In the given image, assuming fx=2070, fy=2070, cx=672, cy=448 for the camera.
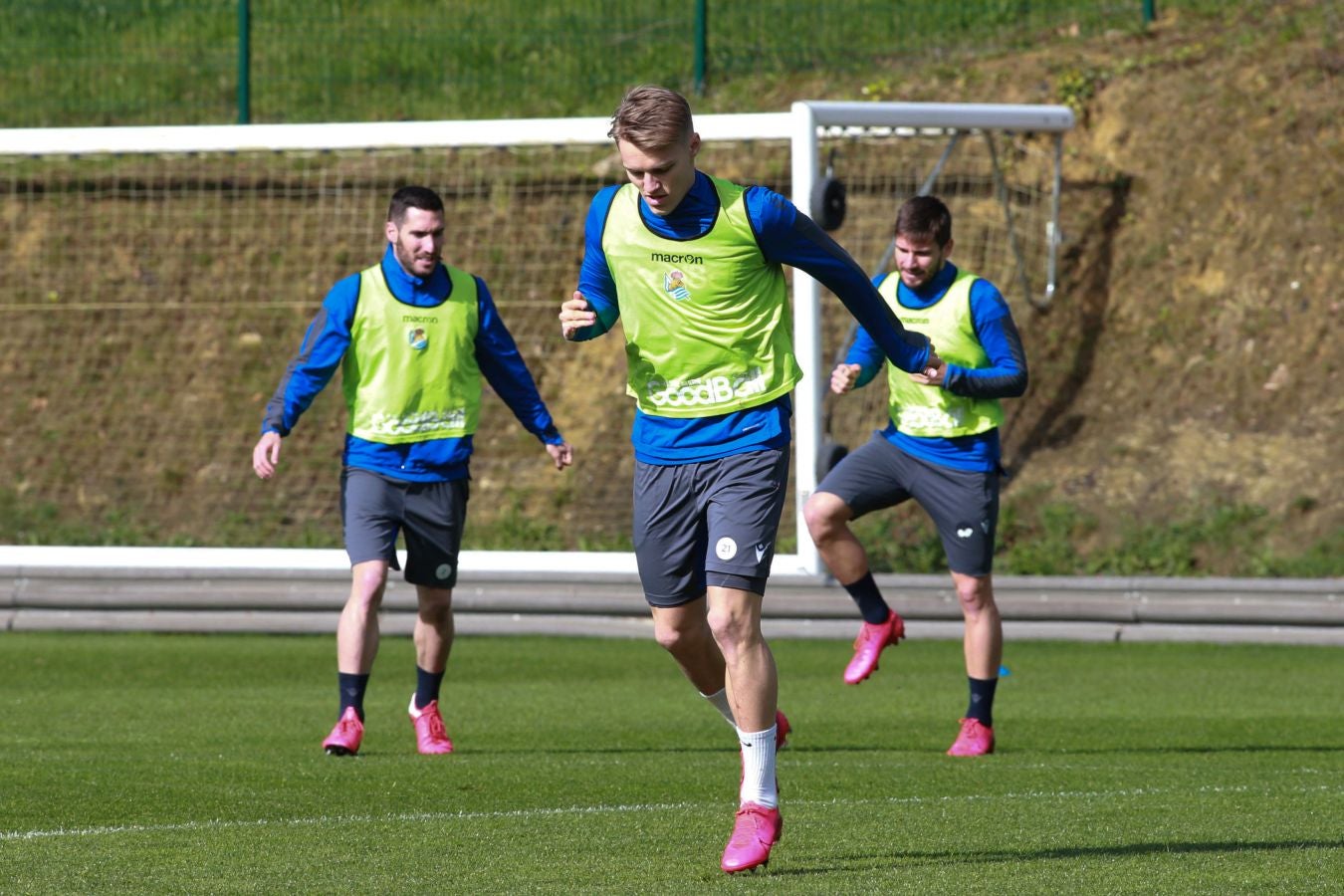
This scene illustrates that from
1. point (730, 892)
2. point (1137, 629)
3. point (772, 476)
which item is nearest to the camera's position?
point (730, 892)

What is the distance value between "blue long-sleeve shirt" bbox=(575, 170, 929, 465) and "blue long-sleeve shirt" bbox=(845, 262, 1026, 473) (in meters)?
2.21

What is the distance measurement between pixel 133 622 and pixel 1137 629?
6.31m

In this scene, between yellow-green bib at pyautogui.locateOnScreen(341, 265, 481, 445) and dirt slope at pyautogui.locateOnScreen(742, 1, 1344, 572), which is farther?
dirt slope at pyautogui.locateOnScreen(742, 1, 1344, 572)

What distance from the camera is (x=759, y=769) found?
534 centimetres

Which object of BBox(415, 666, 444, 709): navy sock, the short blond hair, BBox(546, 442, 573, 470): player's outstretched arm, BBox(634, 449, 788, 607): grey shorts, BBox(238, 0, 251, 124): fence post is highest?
BBox(238, 0, 251, 124): fence post

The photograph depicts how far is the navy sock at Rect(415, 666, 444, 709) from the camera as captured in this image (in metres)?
8.09

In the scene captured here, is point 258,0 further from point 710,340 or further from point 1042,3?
point 710,340

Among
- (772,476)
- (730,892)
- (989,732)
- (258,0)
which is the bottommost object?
(989,732)

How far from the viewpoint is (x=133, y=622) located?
1323 cm

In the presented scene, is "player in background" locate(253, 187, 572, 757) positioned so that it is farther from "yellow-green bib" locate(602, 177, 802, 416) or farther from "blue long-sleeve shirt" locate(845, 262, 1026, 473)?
"yellow-green bib" locate(602, 177, 802, 416)

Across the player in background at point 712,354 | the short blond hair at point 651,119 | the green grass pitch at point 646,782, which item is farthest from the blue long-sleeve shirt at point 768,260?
the green grass pitch at point 646,782

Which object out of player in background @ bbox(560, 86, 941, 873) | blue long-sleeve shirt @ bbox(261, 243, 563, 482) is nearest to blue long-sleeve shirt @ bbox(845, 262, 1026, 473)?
blue long-sleeve shirt @ bbox(261, 243, 563, 482)

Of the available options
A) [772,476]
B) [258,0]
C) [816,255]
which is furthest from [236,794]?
[258,0]

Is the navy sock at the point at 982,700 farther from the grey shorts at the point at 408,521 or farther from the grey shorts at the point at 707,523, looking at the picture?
the grey shorts at the point at 707,523
